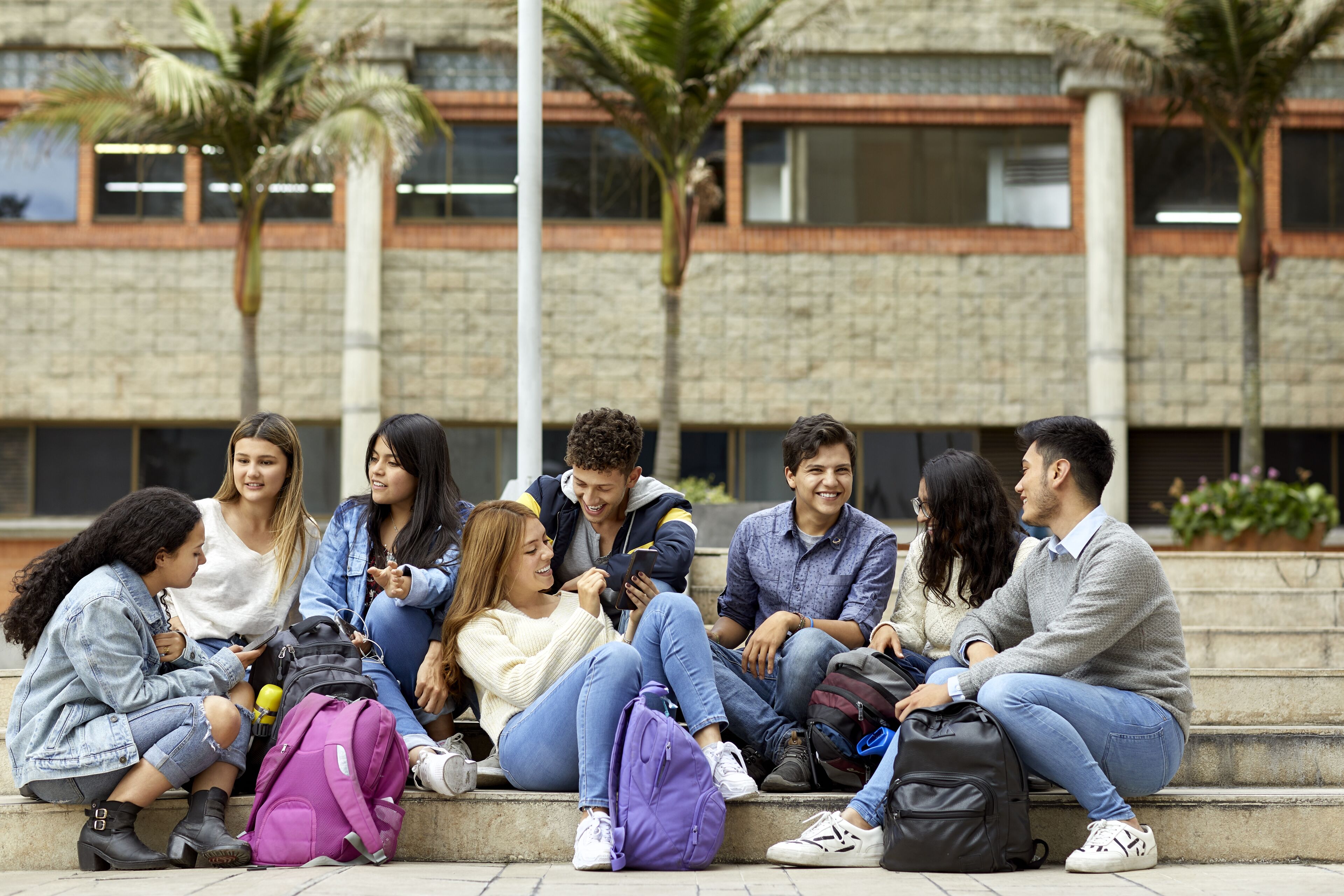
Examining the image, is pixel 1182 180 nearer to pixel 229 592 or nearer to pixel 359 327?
pixel 359 327

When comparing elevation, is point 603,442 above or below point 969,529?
above

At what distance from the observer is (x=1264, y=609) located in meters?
7.05

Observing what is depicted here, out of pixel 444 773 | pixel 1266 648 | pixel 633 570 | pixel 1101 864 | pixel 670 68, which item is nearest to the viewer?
pixel 1101 864

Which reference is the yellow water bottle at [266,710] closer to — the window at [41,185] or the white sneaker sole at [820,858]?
the white sneaker sole at [820,858]

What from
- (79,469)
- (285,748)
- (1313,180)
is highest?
(1313,180)

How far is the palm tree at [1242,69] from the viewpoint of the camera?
13.4 m

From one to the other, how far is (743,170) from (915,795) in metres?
13.5

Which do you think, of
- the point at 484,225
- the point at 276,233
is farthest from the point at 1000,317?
the point at 276,233

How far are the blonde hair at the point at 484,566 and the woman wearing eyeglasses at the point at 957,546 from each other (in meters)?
1.45

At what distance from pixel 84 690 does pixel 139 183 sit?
1399cm

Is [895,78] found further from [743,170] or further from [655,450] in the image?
[655,450]

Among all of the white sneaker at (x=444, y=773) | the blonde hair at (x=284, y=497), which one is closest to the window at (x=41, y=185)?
the blonde hair at (x=284, y=497)

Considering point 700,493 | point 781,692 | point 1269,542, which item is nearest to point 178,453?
point 700,493

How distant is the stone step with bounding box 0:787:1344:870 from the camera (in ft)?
13.6
